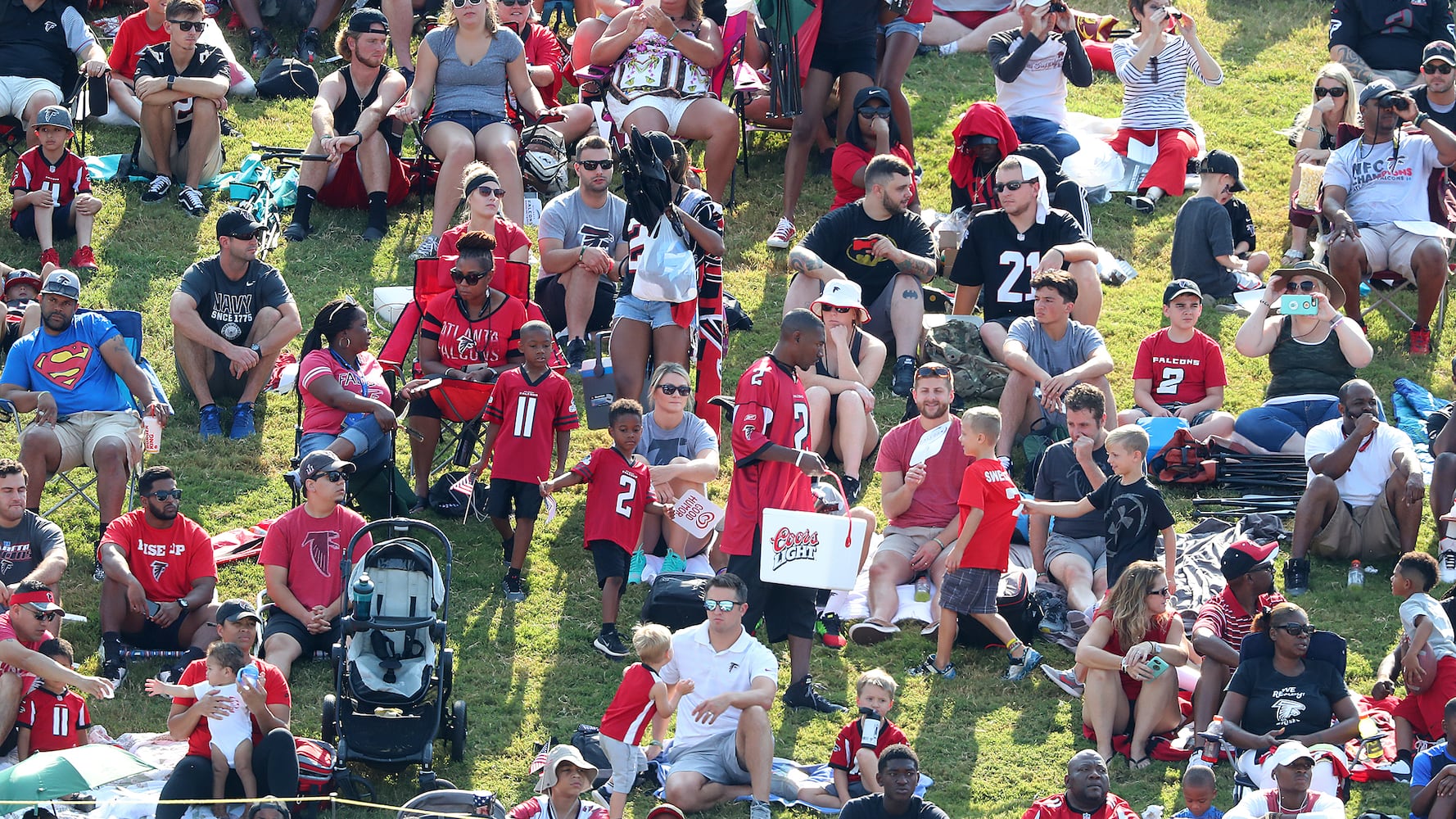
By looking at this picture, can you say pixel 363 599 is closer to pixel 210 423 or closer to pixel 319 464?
pixel 319 464

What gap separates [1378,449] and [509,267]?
17.8 ft

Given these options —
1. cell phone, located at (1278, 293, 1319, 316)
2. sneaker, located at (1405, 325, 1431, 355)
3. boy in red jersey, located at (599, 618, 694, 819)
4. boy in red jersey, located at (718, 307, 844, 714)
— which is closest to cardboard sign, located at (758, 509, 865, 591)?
boy in red jersey, located at (718, 307, 844, 714)

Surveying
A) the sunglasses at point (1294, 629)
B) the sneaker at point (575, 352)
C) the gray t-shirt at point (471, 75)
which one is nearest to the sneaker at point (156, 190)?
the gray t-shirt at point (471, 75)

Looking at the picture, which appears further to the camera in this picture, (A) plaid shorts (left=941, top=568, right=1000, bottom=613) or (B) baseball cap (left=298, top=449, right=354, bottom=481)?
(A) plaid shorts (left=941, top=568, right=1000, bottom=613)

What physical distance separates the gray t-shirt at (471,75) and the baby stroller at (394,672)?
5.13 m

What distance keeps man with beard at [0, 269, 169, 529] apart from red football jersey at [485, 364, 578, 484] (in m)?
2.11

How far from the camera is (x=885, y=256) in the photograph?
13.6 meters

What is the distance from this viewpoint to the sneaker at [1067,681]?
1091cm

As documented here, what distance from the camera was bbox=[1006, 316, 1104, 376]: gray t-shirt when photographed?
12844mm

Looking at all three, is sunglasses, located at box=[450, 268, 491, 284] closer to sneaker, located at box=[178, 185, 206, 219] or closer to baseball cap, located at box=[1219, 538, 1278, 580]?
sneaker, located at box=[178, 185, 206, 219]

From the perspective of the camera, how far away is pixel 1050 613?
1150 centimetres

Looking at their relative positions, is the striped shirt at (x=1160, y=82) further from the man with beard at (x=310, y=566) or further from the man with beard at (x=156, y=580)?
the man with beard at (x=156, y=580)

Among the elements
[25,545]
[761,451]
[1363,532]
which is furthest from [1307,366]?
[25,545]

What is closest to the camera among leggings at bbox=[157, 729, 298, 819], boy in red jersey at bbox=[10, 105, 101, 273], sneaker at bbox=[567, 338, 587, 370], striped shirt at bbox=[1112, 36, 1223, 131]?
leggings at bbox=[157, 729, 298, 819]
